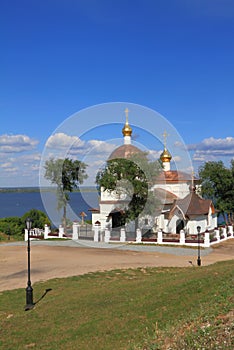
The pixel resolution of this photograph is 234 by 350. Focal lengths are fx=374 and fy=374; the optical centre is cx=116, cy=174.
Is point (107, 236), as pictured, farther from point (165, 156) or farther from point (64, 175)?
point (165, 156)

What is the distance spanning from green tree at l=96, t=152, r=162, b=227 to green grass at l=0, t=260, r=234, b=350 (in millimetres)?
15289

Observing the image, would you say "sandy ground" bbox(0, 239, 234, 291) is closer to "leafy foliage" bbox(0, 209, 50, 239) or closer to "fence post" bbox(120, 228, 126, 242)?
"fence post" bbox(120, 228, 126, 242)

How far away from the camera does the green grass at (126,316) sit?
7.75 m

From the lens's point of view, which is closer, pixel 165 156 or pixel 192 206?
pixel 192 206

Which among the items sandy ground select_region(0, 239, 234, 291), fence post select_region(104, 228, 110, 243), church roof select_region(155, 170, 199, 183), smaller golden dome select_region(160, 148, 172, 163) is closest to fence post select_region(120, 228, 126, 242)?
fence post select_region(104, 228, 110, 243)

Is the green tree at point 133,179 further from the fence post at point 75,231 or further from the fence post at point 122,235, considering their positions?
the fence post at point 75,231

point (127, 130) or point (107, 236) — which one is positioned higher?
point (127, 130)

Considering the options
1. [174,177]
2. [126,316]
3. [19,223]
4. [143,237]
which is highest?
[174,177]

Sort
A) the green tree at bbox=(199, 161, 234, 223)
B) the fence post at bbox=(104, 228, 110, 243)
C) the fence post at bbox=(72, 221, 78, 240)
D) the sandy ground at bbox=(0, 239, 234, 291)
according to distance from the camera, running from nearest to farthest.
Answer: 1. the sandy ground at bbox=(0, 239, 234, 291)
2. the fence post at bbox=(104, 228, 110, 243)
3. the fence post at bbox=(72, 221, 78, 240)
4. the green tree at bbox=(199, 161, 234, 223)

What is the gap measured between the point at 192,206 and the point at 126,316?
27082 mm

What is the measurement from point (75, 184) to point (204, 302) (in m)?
30.8

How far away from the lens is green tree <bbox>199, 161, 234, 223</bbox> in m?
41.2

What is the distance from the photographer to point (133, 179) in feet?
101

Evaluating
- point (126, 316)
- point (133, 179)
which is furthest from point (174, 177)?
point (126, 316)
